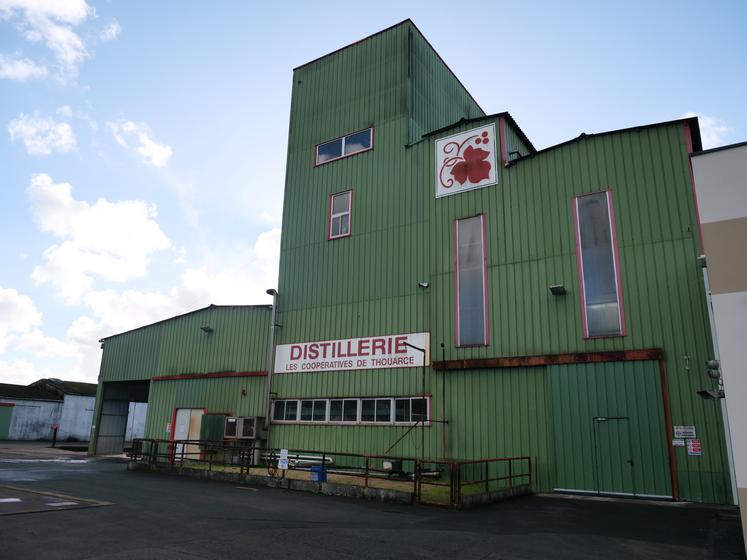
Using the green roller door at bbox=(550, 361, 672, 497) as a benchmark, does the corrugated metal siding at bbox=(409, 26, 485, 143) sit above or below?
above

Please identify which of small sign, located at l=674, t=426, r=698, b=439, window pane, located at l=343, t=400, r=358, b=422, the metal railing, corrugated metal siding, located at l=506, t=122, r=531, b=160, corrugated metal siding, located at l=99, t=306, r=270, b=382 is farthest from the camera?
corrugated metal siding, located at l=99, t=306, r=270, b=382

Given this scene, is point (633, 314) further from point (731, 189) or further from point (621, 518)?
point (731, 189)

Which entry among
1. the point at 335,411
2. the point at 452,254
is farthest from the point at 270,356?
the point at 452,254

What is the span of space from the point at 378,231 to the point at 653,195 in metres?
9.45

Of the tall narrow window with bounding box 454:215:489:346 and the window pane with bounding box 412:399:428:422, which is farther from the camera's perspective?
the window pane with bounding box 412:399:428:422

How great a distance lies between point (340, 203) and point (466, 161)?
5.72m

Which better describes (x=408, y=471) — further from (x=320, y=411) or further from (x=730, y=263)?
(x=730, y=263)

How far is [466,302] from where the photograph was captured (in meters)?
18.3

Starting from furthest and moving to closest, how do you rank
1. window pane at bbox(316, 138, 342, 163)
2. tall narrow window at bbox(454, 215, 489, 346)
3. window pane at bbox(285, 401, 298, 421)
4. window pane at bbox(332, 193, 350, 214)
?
window pane at bbox(316, 138, 342, 163)
window pane at bbox(332, 193, 350, 214)
window pane at bbox(285, 401, 298, 421)
tall narrow window at bbox(454, 215, 489, 346)

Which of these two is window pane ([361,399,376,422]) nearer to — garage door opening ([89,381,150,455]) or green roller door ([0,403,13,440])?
garage door opening ([89,381,150,455])

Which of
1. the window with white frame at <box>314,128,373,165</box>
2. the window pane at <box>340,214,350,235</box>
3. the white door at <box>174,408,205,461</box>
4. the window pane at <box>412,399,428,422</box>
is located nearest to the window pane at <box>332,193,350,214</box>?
the window pane at <box>340,214,350,235</box>

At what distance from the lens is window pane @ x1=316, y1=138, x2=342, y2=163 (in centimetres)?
2339

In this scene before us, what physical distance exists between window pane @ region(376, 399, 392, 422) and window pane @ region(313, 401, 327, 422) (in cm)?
241

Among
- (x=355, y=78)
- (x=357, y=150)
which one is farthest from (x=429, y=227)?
(x=355, y=78)
